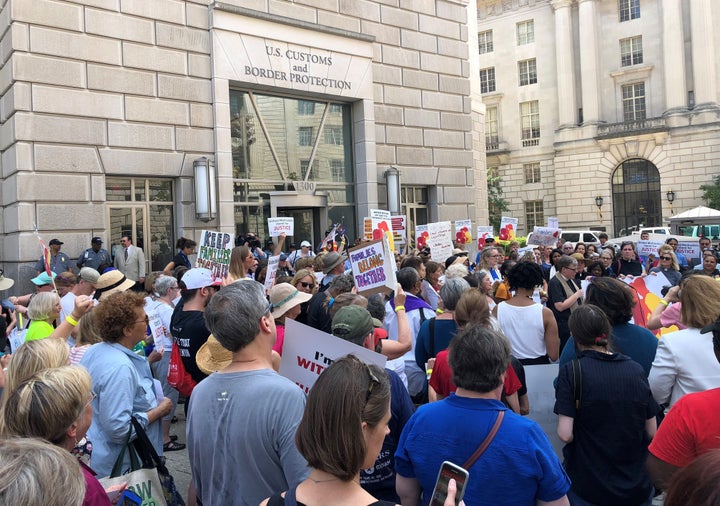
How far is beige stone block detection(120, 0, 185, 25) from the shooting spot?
42.4 feet

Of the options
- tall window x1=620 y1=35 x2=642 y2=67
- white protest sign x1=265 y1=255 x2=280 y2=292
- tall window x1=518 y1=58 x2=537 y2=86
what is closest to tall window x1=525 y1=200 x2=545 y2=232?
tall window x1=518 y1=58 x2=537 y2=86

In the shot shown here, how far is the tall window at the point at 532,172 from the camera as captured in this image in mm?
49000

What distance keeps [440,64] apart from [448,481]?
17868 mm

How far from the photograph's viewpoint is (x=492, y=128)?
51000mm

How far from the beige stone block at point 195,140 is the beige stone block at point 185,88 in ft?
2.29

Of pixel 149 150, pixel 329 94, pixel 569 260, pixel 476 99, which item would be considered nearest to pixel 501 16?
pixel 476 99

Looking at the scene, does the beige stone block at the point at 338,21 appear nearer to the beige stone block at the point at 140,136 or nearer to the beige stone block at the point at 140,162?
the beige stone block at the point at 140,136

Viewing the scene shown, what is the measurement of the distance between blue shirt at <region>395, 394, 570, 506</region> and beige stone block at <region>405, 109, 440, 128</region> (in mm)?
15582

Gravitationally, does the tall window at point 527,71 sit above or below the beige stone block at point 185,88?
above

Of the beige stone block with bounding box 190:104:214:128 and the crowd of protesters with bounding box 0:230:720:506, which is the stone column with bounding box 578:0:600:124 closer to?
the beige stone block with bounding box 190:104:214:128

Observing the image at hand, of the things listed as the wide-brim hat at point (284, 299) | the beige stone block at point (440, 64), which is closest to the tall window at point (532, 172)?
the beige stone block at point (440, 64)

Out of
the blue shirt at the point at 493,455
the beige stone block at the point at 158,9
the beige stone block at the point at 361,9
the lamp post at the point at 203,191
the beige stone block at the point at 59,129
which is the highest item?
the beige stone block at the point at 361,9

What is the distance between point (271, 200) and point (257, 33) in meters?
4.00

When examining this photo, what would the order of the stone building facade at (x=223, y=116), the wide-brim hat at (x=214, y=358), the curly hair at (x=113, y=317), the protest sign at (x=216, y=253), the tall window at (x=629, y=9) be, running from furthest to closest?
1. the tall window at (x=629, y=9)
2. the stone building facade at (x=223, y=116)
3. the protest sign at (x=216, y=253)
4. the wide-brim hat at (x=214, y=358)
5. the curly hair at (x=113, y=317)
